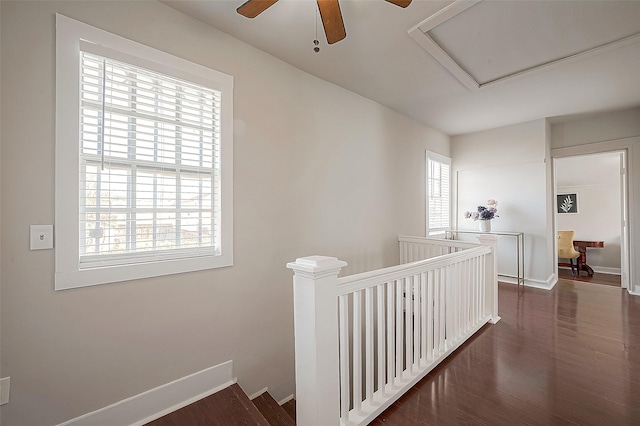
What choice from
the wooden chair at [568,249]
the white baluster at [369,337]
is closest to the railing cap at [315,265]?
the white baluster at [369,337]

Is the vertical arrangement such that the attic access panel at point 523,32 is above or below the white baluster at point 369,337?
above

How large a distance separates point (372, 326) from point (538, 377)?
1.44 m

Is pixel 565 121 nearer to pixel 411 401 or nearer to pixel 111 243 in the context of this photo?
pixel 411 401

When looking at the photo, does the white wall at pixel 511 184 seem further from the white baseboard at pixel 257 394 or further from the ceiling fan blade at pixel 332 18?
the white baseboard at pixel 257 394

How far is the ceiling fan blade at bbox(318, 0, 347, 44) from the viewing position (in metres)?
1.46

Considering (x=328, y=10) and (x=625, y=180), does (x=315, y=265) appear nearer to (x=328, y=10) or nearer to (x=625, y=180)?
(x=328, y=10)

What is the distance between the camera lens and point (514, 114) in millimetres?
3992

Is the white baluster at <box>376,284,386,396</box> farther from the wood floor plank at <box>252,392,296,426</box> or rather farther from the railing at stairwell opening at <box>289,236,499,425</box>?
the wood floor plank at <box>252,392,296,426</box>

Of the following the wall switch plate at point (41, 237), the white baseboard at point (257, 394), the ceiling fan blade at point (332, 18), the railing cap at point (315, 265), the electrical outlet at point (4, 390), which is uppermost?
the ceiling fan blade at point (332, 18)

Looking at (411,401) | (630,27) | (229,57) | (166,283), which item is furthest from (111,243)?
(630,27)

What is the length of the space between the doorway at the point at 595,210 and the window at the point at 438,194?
2.25m

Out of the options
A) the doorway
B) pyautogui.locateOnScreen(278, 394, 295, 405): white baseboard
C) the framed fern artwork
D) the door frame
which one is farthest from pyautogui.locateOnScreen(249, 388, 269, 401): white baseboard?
the framed fern artwork

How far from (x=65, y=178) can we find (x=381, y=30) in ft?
7.63

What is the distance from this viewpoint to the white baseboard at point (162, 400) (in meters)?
1.60
